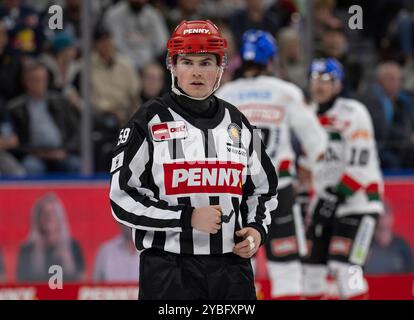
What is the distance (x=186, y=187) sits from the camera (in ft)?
17.3

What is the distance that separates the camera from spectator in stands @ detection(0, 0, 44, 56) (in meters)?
11.5

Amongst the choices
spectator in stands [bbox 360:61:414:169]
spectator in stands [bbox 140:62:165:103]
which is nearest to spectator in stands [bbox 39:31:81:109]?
spectator in stands [bbox 140:62:165:103]

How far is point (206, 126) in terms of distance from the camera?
17.5ft

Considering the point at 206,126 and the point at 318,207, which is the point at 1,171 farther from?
the point at 206,126

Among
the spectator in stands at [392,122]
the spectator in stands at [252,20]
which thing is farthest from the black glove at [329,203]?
the spectator in stands at [252,20]

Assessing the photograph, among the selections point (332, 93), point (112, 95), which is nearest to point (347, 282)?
point (332, 93)

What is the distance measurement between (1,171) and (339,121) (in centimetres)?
310

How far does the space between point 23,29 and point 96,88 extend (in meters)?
0.90

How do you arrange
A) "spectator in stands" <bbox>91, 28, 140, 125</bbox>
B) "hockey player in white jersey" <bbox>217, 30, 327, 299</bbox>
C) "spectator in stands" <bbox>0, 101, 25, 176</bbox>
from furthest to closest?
"spectator in stands" <bbox>91, 28, 140, 125</bbox> → "spectator in stands" <bbox>0, 101, 25, 176</bbox> → "hockey player in white jersey" <bbox>217, 30, 327, 299</bbox>

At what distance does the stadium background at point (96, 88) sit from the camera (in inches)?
412

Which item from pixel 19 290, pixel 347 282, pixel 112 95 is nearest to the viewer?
pixel 347 282

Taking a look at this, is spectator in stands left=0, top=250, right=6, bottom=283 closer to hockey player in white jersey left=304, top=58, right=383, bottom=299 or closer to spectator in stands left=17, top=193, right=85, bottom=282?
spectator in stands left=17, top=193, right=85, bottom=282

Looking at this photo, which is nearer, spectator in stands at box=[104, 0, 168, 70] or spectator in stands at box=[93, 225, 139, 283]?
spectator in stands at box=[93, 225, 139, 283]
